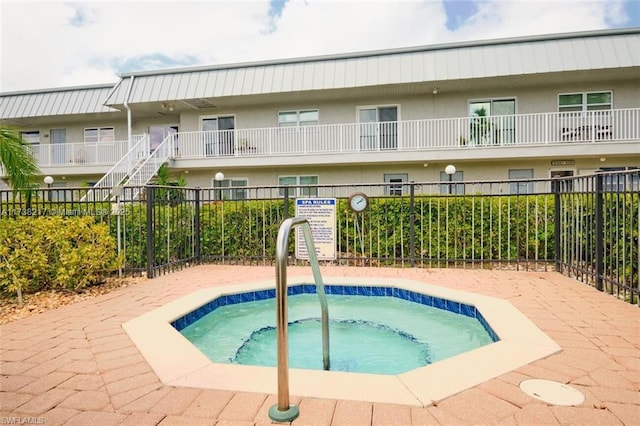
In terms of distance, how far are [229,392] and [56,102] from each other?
20.9 metres

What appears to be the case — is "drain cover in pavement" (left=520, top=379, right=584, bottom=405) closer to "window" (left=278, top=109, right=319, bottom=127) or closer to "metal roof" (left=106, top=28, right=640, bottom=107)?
"metal roof" (left=106, top=28, right=640, bottom=107)

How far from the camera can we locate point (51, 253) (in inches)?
217

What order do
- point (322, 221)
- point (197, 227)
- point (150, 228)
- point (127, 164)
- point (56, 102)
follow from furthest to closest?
1. point (56, 102)
2. point (127, 164)
3. point (197, 227)
4. point (322, 221)
5. point (150, 228)

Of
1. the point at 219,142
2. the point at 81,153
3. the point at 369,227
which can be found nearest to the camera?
the point at 369,227

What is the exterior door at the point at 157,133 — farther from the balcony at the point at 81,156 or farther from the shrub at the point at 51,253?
the shrub at the point at 51,253

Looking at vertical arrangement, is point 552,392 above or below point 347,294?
above

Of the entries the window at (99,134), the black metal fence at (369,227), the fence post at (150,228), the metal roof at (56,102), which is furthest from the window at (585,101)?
the window at (99,134)

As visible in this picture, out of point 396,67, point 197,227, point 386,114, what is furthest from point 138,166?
point 396,67

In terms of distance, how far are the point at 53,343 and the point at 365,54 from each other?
14.4m

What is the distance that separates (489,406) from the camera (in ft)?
7.11

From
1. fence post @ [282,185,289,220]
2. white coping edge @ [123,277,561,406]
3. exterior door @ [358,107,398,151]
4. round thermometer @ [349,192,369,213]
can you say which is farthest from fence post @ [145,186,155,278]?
exterior door @ [358,107,398,151]

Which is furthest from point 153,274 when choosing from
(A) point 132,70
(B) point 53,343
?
(A) point 132,70

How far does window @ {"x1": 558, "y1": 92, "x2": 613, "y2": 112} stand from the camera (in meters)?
14.1

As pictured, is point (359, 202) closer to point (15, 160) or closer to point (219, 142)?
point (15, 160)
